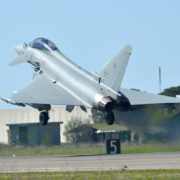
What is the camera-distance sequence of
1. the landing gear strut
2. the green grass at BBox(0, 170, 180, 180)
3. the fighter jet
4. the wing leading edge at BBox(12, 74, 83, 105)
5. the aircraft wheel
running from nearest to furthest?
the green grass at BBox(0, 170, 180, 180), the fighter jet, the aircraft wheel, the wing leading edge at BBox(12, 74, 83, 105), the landing gear strut

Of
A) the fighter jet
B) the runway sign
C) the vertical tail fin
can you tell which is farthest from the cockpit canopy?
the vertical tail fin

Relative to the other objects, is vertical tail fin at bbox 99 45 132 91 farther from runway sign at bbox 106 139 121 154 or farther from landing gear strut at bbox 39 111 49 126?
landing gear strut at bbox 39 111 49 126

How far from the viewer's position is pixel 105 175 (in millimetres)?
22359

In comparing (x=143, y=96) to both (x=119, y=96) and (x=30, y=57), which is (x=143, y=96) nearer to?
(x=119, y=96)

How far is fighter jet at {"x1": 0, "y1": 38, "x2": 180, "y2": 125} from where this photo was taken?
35.0 meters

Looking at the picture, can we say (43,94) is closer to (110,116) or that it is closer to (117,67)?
(110,116)

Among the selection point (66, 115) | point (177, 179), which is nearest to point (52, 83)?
point (177, 179)

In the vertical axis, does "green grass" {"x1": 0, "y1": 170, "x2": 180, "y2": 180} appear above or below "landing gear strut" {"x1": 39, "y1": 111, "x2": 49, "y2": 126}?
below

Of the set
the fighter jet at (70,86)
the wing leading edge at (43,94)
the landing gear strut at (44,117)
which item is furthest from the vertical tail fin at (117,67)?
the landing gear strut at (44,117)

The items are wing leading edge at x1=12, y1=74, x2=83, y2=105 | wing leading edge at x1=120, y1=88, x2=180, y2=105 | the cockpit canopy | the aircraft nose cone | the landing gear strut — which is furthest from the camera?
the aircraft nose cone

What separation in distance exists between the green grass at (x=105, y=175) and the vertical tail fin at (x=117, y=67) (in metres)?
11.4

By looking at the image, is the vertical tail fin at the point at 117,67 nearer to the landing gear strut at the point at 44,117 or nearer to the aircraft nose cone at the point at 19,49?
the landing gear strut at the point at 44,117

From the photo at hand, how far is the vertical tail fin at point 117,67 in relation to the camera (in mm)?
34406

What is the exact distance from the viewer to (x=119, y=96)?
3584 cm
